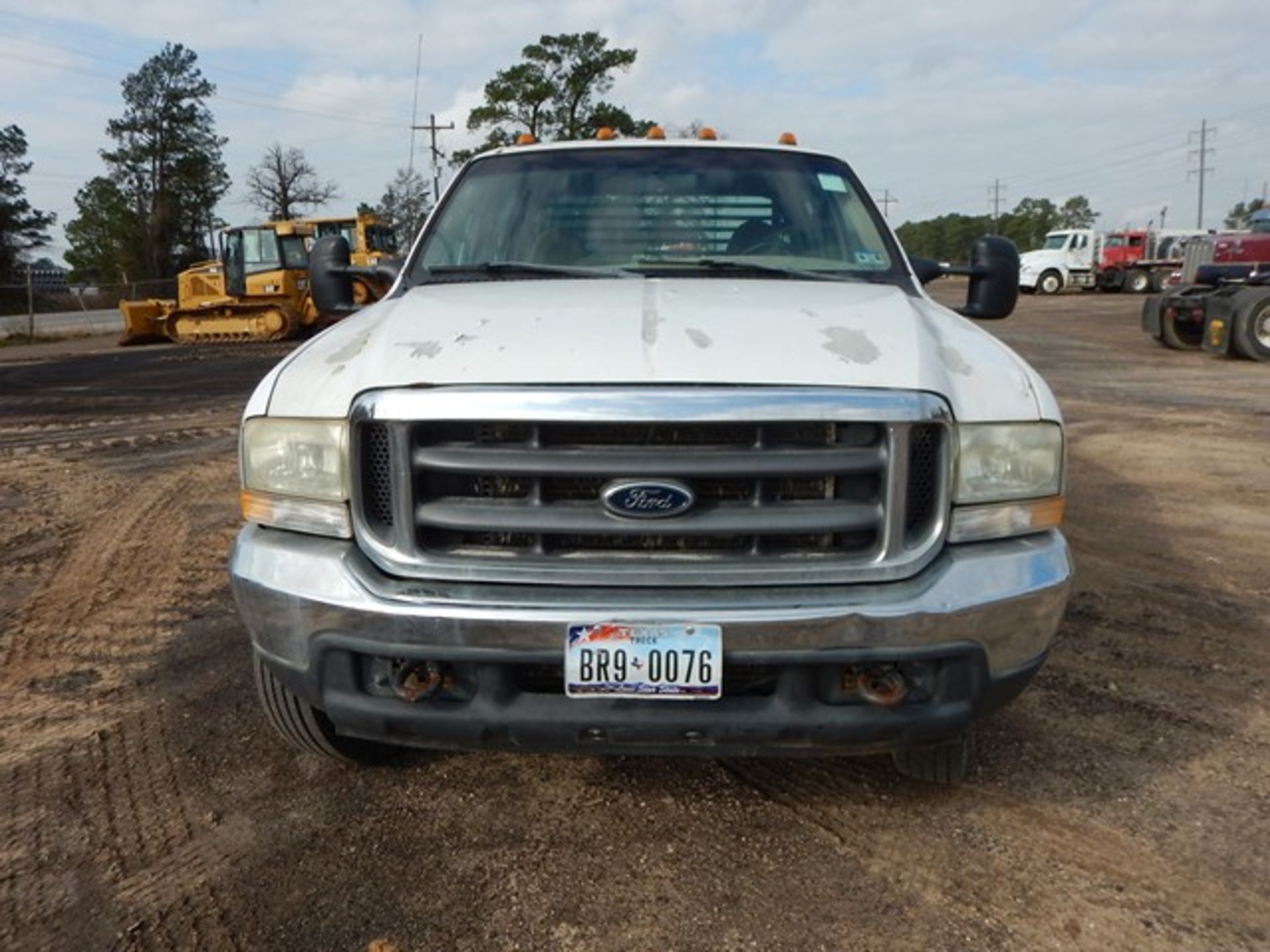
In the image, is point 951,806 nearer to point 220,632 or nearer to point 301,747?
point 301,747

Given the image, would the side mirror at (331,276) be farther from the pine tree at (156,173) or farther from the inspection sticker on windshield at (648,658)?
the pine tree at (156,173)

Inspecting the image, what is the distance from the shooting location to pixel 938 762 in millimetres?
2896


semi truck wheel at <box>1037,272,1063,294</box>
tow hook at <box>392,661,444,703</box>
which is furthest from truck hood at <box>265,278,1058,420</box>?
semi truck wheel at <box>1037,272,1063,294</box>

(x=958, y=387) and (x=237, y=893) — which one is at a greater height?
(x=958, y=387)

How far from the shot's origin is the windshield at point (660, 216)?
371 cm

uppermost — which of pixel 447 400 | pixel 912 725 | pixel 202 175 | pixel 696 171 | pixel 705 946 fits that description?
pixel 202 175

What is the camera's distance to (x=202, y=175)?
63938mm

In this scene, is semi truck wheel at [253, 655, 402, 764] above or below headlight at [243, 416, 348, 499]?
below

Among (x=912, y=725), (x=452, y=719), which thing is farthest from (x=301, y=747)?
(x=912, y=725)

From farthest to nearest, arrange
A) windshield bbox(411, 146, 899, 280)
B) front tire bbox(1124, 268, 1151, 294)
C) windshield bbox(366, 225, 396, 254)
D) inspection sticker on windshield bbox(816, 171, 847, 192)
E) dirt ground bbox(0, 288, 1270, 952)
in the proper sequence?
front tire bbox(1124, 268, 1151, 294), windshield bbox(366, 225, 396, 254), inspection sticker on windshield bbox(816, 171, 847, 192), windshield bbox(411, 146, 899, 280), dirt ground bbox(0, 288, 1270, 952)

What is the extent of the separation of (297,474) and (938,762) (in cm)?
198

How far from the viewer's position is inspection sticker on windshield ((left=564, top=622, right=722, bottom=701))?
91.5 inches

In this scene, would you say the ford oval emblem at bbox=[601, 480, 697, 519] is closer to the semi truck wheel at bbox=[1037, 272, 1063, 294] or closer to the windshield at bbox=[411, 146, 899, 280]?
the windshield at bbox=[411, 146, 899, 280]

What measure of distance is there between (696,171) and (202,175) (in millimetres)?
68539
